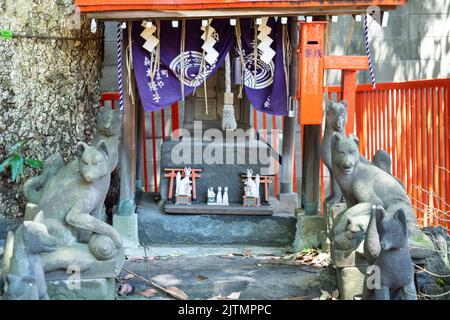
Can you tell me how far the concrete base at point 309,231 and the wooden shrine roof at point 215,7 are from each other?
2.76 m

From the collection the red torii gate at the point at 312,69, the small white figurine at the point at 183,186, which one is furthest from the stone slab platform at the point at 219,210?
the red torii gate at the point at 312,69

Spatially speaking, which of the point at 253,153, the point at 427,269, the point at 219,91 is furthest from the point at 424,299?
the point at 219,91

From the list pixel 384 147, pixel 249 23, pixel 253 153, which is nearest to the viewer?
pixel 249 23

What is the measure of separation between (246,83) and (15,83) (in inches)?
123

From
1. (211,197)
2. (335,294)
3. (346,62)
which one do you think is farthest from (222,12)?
(335,294)

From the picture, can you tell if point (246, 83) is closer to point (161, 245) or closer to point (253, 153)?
point (253, 153)

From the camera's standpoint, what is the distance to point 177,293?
285 inches

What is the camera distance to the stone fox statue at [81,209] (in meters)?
6.46

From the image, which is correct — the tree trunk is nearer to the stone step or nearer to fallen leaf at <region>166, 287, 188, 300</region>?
the stone step

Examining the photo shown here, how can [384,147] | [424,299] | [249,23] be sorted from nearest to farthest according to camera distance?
[424,299], [249,23], [384,147]

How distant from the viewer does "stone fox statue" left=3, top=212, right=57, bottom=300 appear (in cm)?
569

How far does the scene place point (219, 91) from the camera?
1024 cm

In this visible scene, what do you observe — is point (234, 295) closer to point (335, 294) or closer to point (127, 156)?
point (335, 294)

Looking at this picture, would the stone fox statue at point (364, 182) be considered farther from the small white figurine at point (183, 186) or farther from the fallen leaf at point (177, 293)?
the small white figurine at point (183, 186)
